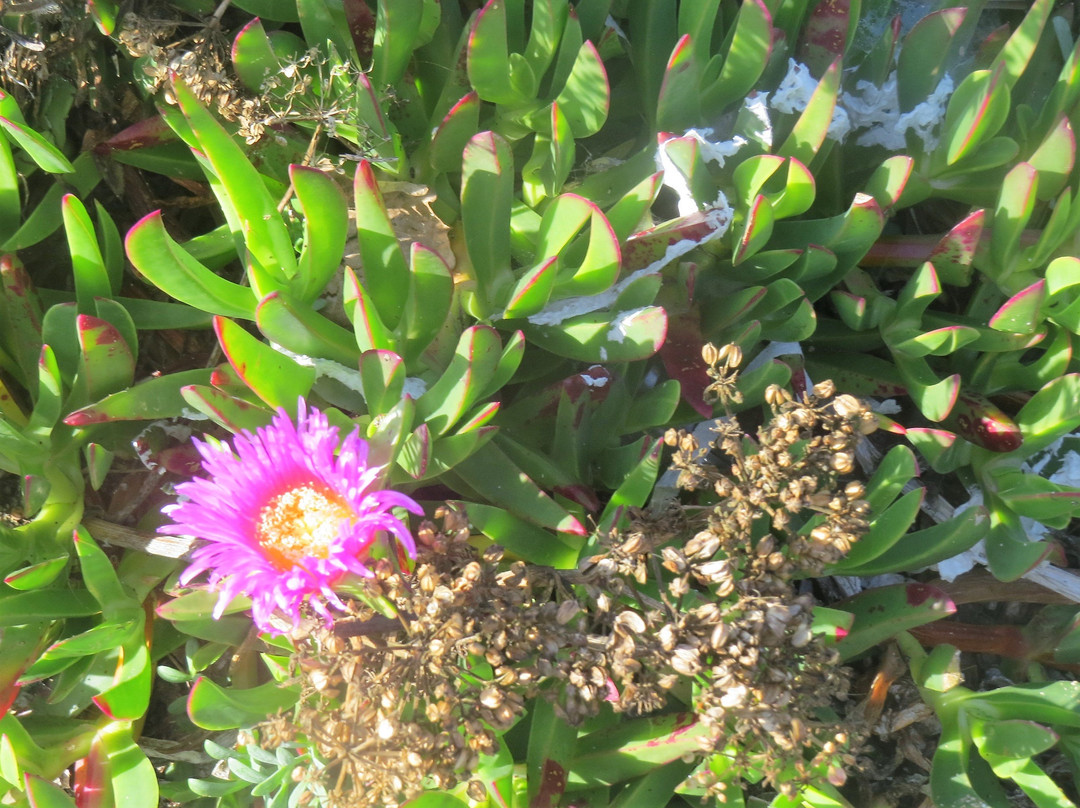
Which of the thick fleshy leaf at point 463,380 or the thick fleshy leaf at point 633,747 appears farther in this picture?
the thick fleshy leaf at point 633,747

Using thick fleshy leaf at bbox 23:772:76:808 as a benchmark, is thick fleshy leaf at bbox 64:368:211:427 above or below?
above

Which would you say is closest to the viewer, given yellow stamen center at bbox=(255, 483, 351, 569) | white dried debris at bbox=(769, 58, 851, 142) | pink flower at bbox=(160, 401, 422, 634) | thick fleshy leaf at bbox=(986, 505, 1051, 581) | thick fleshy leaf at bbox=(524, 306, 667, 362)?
pink flower at bbox=(160, 401, 422, 634)

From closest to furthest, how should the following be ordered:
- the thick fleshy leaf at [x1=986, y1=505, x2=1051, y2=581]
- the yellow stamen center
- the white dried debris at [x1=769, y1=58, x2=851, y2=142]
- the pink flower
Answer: the pink flower, the yellow stamen center, the thick fleshy leaf at [x1=986, y1=505, x2=1051, y2=581], the white dried debris at [x1=769, y1=58, x2=851, y2=142]

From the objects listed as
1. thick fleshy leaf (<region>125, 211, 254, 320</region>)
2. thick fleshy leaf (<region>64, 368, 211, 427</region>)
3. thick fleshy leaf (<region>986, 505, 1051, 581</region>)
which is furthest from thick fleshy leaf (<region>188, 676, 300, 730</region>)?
thick fleshy leaf (<region>986, 505, 1051, 581</region>)

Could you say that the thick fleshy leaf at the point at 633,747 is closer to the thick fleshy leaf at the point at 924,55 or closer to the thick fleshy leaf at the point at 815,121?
the thick fleshy leaf at the point at 815,121

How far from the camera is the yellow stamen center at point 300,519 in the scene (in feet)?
3.22

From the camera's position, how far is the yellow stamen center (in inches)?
38.7

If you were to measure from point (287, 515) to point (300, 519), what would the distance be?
0.01 meters

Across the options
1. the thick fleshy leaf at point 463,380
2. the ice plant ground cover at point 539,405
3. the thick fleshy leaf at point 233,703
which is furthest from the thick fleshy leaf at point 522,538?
the thick fleshy leaf at point 233,703

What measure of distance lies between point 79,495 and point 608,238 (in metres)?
0.84

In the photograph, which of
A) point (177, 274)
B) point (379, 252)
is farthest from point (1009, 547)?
point (177, 274)

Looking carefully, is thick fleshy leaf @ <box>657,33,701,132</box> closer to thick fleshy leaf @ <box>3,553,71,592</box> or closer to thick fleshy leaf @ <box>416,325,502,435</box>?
thick fleshy leaf @ <box>416,325,502,435</box>

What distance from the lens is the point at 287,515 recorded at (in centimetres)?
101

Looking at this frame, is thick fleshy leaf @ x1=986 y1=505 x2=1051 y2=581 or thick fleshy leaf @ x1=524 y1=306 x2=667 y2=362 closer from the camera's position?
thick fleshy leaf @ x1=524 y1=306 x2=667 y2=362
